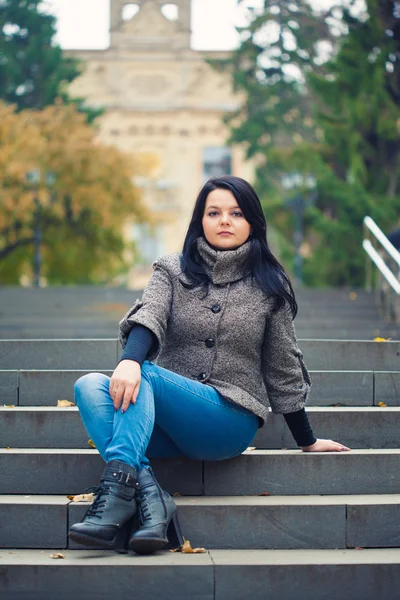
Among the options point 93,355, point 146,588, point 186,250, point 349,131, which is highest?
point 349,131

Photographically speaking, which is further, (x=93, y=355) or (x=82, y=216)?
(x=82, y=216)

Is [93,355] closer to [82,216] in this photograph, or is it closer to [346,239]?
[346,239]

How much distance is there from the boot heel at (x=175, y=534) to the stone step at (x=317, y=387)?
1.49m

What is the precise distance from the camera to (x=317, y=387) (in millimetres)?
5523

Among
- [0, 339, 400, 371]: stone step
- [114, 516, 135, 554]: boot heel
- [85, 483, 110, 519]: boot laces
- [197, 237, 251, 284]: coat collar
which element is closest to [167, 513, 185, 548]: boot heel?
[114, 516, 135, 554]: boot heel

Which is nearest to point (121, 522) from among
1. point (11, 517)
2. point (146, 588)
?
point (146, 588)

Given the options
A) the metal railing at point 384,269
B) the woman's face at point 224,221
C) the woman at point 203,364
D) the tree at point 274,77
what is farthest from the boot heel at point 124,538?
the tree at point 274,77

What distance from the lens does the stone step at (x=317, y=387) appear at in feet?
17.7

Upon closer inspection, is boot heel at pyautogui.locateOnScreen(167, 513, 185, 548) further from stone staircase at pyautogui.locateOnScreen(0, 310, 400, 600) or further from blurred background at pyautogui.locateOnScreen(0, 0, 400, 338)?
blurred background at pyautogui.locateOnScreen(0, 0, 400, 338)

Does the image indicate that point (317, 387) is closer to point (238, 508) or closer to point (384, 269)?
point (238, 508)

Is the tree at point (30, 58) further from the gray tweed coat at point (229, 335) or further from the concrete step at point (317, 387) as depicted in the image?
the gray tweed coat at point (229, 335)

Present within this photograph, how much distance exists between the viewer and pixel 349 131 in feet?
63.2

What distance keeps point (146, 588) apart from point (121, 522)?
260 mm

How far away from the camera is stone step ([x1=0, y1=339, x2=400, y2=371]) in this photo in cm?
602
